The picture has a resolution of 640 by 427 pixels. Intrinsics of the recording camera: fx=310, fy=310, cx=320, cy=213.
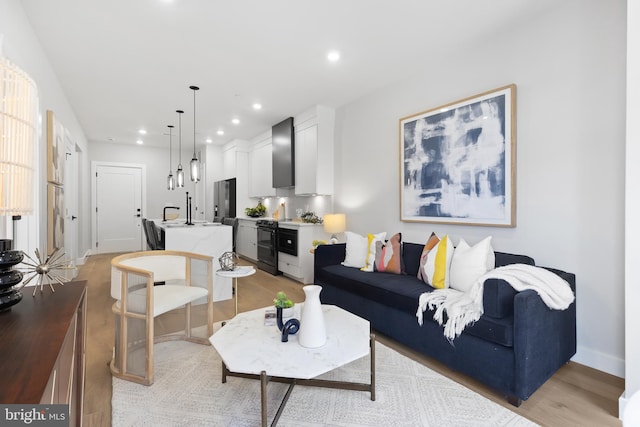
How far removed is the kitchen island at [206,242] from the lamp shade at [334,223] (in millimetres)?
1317

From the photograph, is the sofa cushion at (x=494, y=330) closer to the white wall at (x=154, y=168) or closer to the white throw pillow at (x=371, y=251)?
the white throw pillow at (x=371, y=251)

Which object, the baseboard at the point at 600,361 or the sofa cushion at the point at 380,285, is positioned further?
the sofa cushion at the point at 380,285

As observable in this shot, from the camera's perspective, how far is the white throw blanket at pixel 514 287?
1857mm

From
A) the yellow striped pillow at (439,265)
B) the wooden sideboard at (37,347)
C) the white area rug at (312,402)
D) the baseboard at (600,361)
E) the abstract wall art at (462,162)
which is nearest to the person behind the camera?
the wooden sideboard at (37,347)

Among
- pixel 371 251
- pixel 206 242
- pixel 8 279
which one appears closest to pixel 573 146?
pixel 371 251

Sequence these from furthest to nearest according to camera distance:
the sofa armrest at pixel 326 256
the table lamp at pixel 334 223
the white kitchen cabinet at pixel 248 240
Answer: the white kitchen cabinet at pixel 248 240 → the table lamp at pixel 334 223 → the sofa armrest at pixel 326 256

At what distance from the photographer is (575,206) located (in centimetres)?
222

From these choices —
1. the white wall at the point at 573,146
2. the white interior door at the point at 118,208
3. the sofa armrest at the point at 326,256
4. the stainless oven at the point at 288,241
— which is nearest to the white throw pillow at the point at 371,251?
the sofa armrest at the point at 326,256

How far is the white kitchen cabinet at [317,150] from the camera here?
450 cm

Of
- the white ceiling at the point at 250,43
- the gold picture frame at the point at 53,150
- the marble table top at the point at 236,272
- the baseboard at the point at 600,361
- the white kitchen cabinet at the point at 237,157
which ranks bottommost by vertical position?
the baseboard at the point at 600,361

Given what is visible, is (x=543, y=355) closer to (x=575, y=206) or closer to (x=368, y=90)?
(x=575, y=206)

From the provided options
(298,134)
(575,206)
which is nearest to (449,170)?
(575,206)

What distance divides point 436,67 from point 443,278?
85.4 inches

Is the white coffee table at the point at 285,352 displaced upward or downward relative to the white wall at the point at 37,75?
downward
